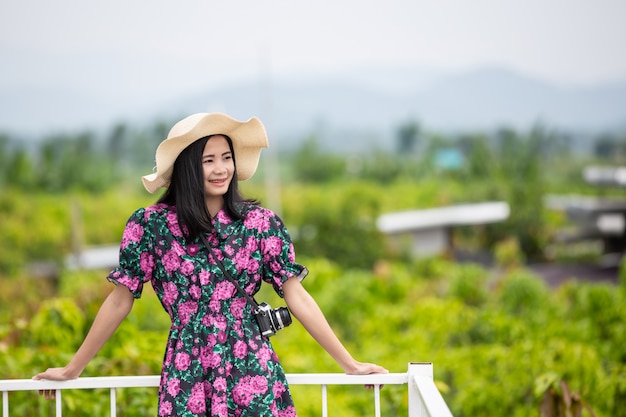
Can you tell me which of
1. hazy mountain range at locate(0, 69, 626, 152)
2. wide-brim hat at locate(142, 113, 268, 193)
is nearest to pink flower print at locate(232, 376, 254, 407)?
wide-brim hat at locate(142, 113, 268, 193)

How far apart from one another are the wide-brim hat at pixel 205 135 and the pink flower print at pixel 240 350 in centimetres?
35

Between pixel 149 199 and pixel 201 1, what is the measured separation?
30.2 ft

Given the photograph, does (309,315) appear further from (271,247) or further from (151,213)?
(151,213)

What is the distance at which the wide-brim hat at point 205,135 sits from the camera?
5.57ft

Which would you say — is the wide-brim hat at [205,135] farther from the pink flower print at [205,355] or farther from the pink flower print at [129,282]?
the pink flower print at [205,355]

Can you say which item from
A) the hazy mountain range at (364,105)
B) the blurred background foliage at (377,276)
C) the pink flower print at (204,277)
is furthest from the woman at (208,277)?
the hazy mountain range at (364,105)

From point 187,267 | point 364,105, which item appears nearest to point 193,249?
point 187,267

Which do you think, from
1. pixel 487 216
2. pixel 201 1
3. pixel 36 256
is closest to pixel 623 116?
pixel 487 216

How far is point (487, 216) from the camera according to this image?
1686cm

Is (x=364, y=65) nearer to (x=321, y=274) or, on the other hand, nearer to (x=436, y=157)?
(x=436, y=157)

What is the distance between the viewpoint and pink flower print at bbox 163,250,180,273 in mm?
1700

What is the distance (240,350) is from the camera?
1693mm

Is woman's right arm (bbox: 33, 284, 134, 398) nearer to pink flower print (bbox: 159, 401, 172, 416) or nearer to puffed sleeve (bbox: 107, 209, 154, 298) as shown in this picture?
puffed sleeve (bbox: 107, 209, 154, 298)

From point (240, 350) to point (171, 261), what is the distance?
0.74 ft
